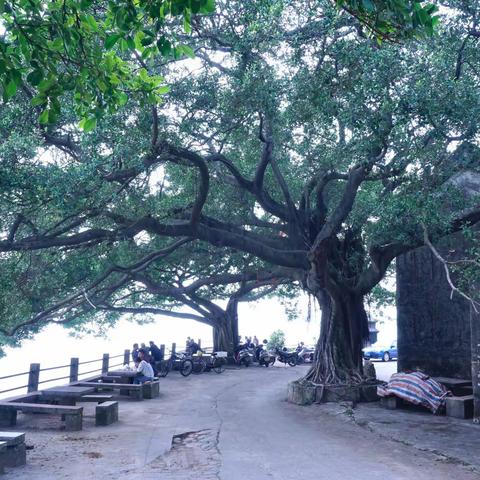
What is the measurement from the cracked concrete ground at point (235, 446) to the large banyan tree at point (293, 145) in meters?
3.38

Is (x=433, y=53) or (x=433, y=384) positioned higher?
(x=433, y=53)

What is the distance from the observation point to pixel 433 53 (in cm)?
1070

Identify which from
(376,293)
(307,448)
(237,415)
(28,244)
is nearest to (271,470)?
(307,448)

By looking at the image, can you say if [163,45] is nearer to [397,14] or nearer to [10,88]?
[10,88]

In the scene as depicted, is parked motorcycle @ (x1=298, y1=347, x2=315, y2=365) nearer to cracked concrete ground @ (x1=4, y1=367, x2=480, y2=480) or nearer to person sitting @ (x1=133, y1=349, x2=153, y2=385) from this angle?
person sitting @ (x1=133, y1=349, x2=153, y2=385)

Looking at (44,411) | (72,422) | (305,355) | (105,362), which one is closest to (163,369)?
(105,362)

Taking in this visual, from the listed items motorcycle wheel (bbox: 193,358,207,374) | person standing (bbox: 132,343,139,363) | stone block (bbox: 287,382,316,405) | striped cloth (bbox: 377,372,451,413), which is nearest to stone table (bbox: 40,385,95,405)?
stone block (bbox: 287,382,316,405)

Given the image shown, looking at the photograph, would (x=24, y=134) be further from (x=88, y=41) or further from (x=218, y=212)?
(x=218, y=212)

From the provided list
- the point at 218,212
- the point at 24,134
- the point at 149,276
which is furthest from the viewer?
the point at 149,276

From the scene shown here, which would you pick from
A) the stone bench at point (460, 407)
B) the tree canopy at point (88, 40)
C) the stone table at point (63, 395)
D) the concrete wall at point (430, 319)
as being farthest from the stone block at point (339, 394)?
the tree canopy at point (88, 40)

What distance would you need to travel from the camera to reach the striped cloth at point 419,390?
12938 mm

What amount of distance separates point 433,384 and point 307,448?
5.68 meters

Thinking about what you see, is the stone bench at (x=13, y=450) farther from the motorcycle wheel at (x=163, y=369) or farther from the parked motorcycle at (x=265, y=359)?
the parked motorcycle at (x=265, y=359)

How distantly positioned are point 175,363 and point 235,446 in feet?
47.6
